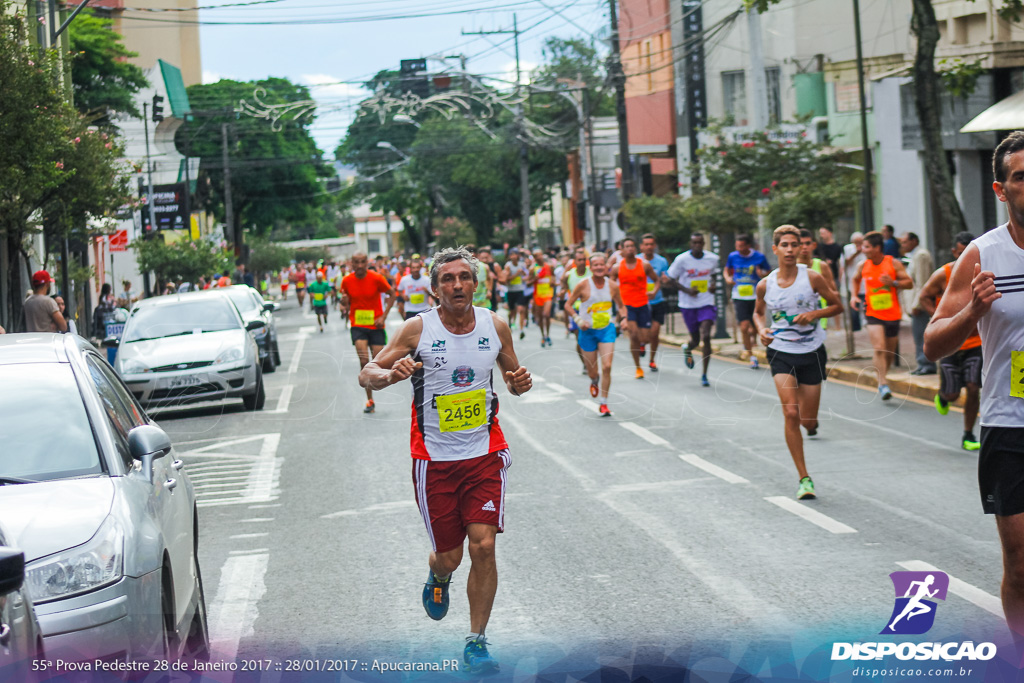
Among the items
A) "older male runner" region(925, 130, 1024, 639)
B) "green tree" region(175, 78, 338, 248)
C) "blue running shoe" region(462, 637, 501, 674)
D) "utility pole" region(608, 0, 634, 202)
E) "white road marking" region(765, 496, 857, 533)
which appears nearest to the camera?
"older male runner" region(925, 130, 1024, 639)

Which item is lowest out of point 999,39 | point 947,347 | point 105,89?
point 947,347

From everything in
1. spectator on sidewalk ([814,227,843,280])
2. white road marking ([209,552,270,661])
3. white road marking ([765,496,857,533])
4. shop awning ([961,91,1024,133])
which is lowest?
white road marking ([765,496,857,533])

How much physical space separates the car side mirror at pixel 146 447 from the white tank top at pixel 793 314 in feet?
18.4

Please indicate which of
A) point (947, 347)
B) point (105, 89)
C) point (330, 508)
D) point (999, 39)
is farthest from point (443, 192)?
point (947, 347)

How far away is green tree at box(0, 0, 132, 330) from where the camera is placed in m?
15.2

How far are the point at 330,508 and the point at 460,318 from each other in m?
3.96

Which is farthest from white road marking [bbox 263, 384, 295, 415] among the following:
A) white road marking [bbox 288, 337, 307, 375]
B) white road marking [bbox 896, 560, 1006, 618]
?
white road marking [bbox 896, 560, 1006, 618]

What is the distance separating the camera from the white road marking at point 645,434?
38.8 feet

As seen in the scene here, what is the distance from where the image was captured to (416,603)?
6.43 m

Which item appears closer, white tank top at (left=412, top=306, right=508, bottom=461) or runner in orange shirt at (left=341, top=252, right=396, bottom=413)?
white tank top at (left=412, top=306, right=508, bottom=461)

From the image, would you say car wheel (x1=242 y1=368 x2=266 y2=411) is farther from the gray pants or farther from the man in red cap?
the gray pants

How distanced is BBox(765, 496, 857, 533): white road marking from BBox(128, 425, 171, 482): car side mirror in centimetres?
434

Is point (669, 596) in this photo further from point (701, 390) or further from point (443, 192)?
point (443, 192)

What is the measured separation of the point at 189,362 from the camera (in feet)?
52.9
